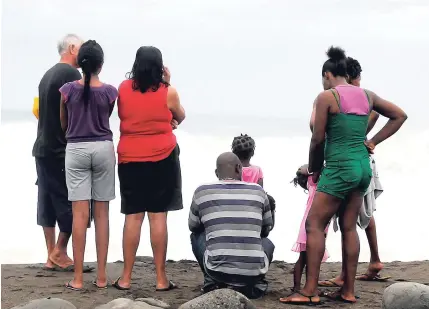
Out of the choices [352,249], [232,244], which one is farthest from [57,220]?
[352,249]

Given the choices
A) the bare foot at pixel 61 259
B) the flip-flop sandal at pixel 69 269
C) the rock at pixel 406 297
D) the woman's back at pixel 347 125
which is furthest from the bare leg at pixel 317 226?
the bare foot at pixel 61 259

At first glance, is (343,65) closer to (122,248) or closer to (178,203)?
(178,203)

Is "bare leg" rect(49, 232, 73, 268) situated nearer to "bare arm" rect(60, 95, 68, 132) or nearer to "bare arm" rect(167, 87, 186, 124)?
"bare arm" rect(60, 95, 68, 132)

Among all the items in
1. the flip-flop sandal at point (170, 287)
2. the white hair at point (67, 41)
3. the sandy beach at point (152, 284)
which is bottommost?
the sandy beach at point (152, 284)

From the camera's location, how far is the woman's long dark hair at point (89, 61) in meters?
8.09

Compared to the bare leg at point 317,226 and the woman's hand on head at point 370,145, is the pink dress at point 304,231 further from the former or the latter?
the woman's hand on head at point 370,145

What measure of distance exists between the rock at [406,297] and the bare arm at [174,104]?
2.57m

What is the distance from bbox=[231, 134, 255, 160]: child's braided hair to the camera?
8.32m

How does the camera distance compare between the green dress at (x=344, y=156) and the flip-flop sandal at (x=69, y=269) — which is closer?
the green dress at (x=344, y=156)

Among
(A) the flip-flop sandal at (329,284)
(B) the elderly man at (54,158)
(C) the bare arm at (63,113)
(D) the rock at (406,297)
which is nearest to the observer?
(D) the rock at (406,297)

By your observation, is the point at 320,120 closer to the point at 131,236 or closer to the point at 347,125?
the point at 347,125

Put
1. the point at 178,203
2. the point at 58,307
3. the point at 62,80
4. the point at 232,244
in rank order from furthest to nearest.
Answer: the point at 62,80 < the point at 178,203 < the point at 232,244 < the point at 58,307

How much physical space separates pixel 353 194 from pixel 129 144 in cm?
215

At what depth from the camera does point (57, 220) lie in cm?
952
